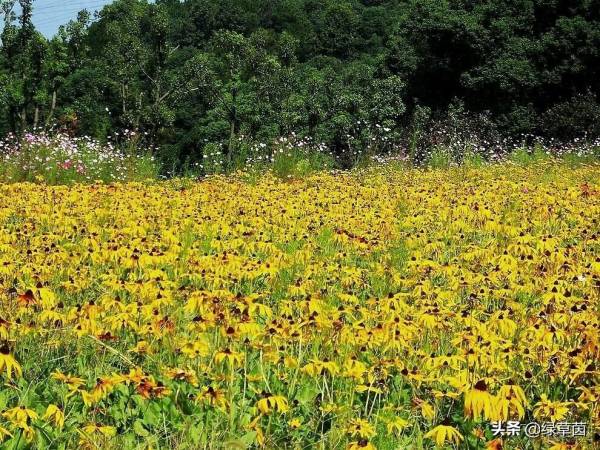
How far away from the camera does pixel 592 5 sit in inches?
1029

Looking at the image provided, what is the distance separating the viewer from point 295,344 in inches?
127

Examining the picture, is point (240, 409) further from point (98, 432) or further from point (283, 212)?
point (283, 212)

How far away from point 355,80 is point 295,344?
83.3 feet

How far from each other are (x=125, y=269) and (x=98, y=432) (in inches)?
90.1

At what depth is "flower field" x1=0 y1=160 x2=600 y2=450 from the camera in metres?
2.52

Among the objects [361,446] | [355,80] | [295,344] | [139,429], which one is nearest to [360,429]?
[361,446]

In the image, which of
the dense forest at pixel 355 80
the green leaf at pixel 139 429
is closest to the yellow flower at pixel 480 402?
the green leaf at pixel 139 429

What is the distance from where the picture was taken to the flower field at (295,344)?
8.26ft

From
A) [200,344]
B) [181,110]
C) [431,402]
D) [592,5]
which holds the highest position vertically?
[592,5]

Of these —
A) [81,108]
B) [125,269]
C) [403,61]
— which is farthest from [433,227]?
[81,108]

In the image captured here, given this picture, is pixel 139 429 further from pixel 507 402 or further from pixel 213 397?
pixel 507 402

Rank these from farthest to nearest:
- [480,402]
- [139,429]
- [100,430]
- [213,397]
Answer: [139,429]
[213,397]
[100,430]
[480,402]

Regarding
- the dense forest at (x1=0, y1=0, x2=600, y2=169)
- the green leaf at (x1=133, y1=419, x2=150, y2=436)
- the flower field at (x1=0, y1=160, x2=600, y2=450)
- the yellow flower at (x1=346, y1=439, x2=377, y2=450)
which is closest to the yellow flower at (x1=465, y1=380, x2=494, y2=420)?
the flower field at (x1=0, y1=160, x2=600, y2=450)

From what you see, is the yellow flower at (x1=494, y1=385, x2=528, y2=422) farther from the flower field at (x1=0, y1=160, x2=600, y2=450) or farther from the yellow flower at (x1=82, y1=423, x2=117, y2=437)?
the yellow flower at (x1=82, y1=423, x2=117, y2=437)
